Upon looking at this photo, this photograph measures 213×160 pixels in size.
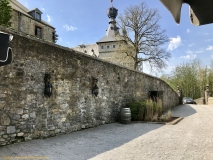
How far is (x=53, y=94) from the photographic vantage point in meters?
5.73

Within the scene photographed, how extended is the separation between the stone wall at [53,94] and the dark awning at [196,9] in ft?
14.4

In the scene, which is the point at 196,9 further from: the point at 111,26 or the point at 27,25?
the point at 111,26

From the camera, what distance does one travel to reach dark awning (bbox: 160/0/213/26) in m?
1.07

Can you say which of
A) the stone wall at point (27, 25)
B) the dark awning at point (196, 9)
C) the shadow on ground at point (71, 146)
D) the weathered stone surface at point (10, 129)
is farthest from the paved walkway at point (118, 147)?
the stone wall at point (27, 25)

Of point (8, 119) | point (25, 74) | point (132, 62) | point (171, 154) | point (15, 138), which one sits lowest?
point (171, 154)

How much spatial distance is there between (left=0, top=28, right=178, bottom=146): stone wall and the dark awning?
438 cm

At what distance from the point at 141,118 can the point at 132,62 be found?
42.2 ft

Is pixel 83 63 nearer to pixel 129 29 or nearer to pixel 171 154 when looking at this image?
pixel 171 154

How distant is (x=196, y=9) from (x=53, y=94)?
511 cm

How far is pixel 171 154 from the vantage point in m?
4.23

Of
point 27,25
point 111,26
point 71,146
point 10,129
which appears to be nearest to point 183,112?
point 71,146

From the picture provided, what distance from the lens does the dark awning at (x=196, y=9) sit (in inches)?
42.0

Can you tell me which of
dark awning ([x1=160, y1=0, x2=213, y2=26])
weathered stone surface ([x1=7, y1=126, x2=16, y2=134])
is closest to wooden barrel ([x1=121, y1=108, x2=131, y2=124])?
weathered stone surface ([x1=7, y1=126, x2=16, y2=134])

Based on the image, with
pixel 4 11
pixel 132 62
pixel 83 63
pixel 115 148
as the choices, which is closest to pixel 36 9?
pixel 4 11
